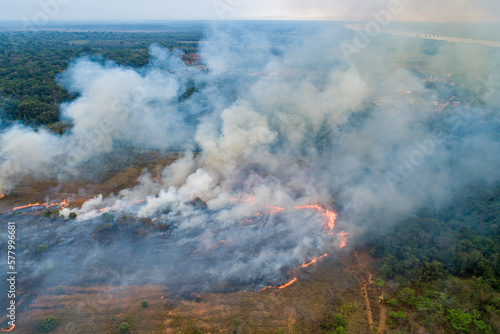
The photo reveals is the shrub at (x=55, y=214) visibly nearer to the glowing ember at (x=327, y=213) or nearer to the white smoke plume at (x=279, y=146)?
the white smoke plume at (x=279, y=146)

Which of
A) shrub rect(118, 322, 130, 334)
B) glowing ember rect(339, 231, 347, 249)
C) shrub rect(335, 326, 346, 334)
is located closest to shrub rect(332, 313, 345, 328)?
shrub rect(335, 326, 346, 334)

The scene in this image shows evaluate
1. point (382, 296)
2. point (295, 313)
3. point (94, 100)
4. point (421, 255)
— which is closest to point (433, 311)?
point (382, 296)

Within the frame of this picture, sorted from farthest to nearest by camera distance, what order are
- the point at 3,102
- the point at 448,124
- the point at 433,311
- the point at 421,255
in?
the point at 3,102
the point at 448,124
the point at 421,255
the point at 433,311

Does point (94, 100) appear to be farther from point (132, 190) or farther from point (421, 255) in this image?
point (421, 255)

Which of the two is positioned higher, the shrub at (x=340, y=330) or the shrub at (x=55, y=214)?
the shrub at (x=55, y=214)

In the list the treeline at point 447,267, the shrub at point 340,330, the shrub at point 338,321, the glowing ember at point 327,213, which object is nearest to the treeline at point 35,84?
the glowing ember at point 327,213
